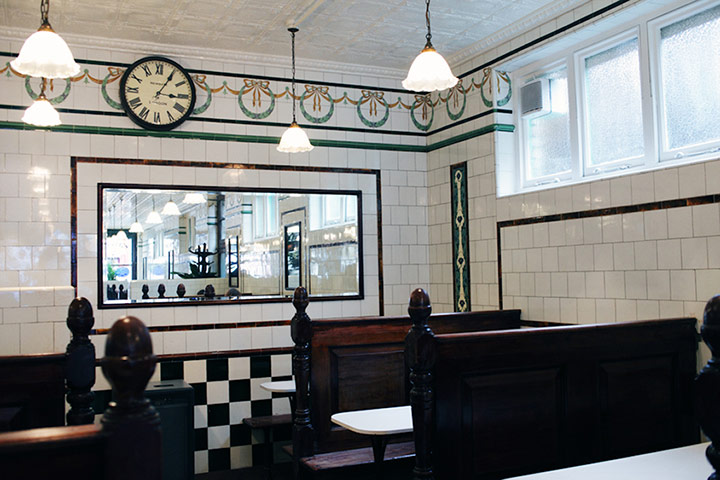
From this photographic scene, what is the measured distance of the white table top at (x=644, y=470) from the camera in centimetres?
227

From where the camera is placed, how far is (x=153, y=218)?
18.2 feet

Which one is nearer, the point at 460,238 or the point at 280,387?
the point at 280,387

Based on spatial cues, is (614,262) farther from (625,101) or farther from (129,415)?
(129,415)

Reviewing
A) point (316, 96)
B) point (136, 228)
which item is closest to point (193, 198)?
point (136, 228)

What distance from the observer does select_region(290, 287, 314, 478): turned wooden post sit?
4.02 meters

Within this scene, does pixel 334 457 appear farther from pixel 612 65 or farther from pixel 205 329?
pixel 612 65

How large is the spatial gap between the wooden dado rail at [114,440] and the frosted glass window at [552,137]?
14.8ft

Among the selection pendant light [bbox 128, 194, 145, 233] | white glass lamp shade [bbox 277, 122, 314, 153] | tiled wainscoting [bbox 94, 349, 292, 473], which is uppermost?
white glass lamp shade [bbox 277, 122, 314, 153]

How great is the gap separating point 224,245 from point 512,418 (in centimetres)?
349

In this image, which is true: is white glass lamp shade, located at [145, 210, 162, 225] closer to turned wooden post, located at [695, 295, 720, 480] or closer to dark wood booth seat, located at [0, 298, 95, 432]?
dark wood booth seat, located at [0, 298, 95, 432]

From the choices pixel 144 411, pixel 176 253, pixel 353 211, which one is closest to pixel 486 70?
pixel 353 211

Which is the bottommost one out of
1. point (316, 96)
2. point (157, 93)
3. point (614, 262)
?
point (614, 262)

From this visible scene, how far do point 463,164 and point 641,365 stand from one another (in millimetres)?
2969

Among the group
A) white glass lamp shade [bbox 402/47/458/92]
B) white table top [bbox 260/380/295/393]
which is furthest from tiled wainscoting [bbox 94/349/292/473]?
white glass lamp shade [bbox 402/47/458/92]
